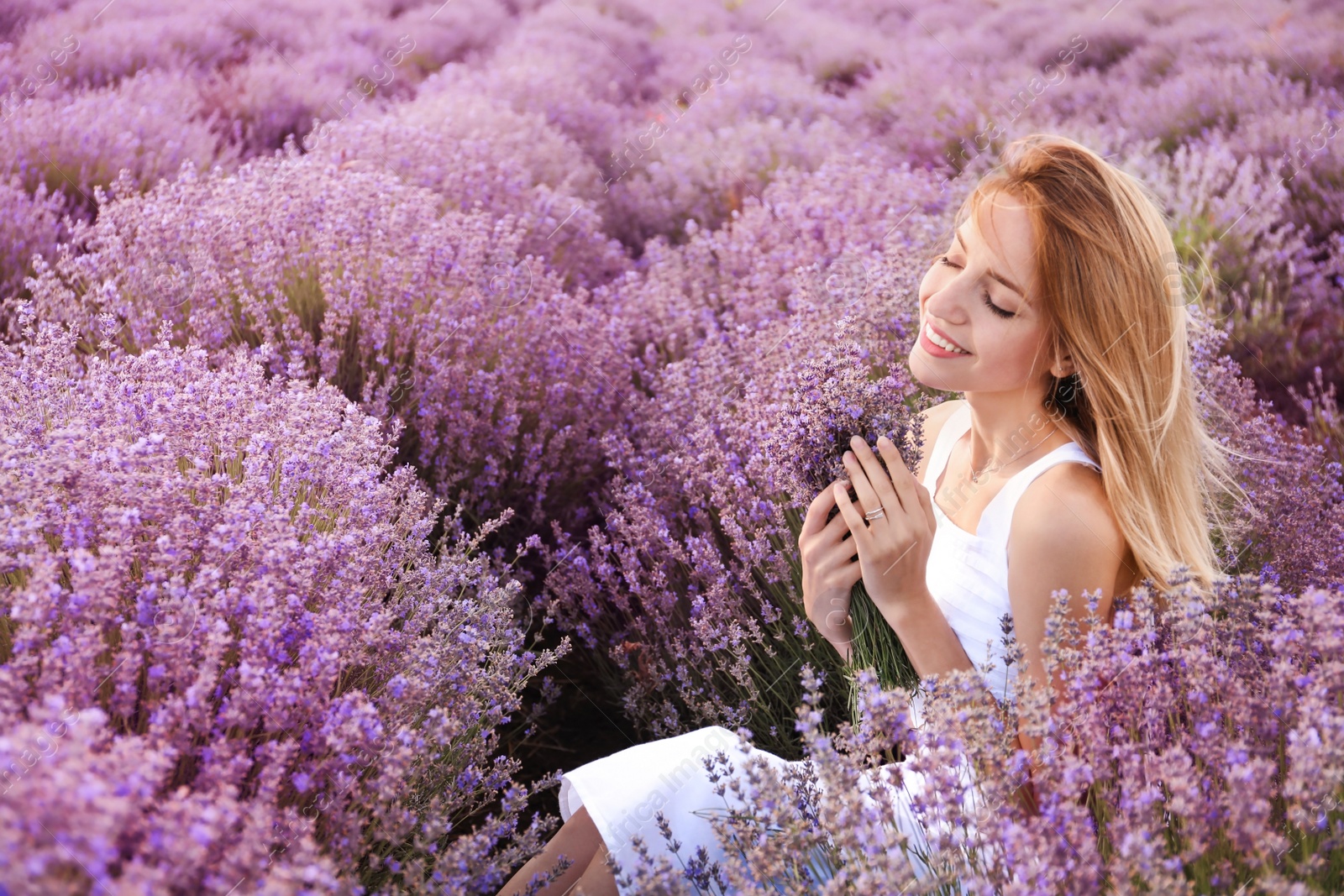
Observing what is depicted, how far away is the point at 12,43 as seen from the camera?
3.89 metres

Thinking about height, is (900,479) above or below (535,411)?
above

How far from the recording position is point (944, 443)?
229cm

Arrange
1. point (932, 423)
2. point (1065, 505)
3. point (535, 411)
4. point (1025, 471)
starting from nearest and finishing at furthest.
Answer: point (1065, 505) → point (1025, 471) → point (932, 423) → point (535, 411)

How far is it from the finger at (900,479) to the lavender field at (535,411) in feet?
0.36

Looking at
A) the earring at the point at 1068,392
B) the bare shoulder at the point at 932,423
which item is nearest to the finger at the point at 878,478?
the earring at the point at 1068,392

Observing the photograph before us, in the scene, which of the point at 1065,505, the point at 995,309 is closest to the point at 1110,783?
the point at 1065,505

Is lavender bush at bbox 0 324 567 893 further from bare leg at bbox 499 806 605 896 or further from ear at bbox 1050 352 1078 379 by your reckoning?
ear at bbox 1050 352 1078 379

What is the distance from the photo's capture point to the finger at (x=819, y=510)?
69.3 inches

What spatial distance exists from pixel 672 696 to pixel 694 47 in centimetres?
505

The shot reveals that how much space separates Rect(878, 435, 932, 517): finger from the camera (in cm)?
163

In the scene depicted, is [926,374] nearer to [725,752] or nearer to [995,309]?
[995,309]

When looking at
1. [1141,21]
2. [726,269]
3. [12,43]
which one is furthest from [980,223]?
[1141,21]

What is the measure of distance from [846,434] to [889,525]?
0.60ft

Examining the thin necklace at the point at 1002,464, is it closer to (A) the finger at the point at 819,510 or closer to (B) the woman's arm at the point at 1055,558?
(B) the woman's arm at the point at 1055,558
